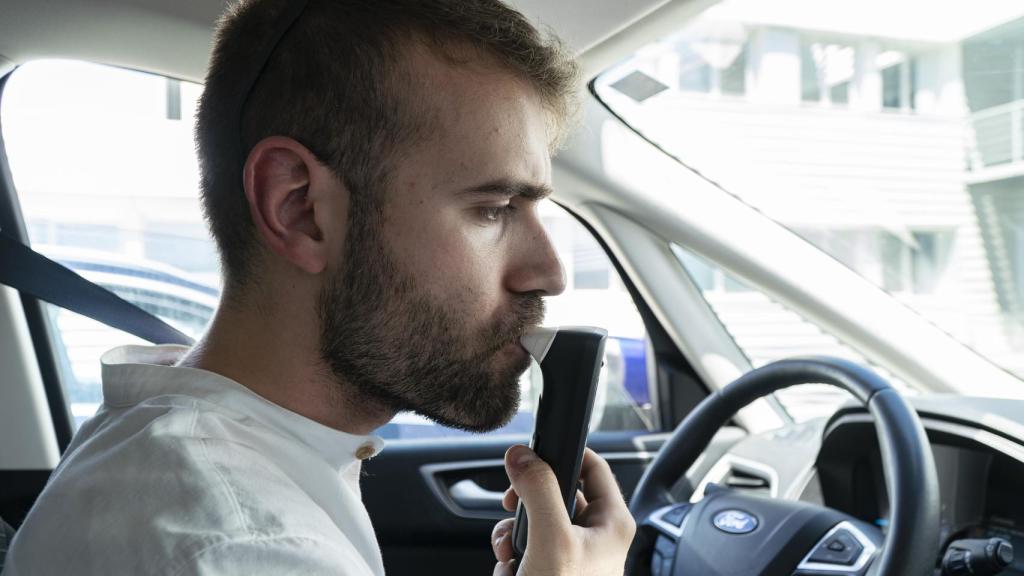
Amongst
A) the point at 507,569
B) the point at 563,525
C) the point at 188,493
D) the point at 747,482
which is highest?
the point at 188,493

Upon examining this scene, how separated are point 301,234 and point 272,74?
21 cm

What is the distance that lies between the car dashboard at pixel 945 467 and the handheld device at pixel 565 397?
83 centimetres

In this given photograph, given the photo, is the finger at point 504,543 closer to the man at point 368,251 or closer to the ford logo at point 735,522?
the man at point 368,251

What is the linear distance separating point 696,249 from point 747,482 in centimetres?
67

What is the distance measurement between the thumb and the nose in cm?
21

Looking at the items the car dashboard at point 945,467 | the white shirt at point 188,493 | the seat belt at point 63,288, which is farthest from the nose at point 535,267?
the seat belt at point 63,288

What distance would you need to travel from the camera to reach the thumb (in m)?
0.95

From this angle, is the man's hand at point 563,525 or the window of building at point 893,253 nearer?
the man's hand at point 563,525

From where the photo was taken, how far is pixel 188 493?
0.76 metres

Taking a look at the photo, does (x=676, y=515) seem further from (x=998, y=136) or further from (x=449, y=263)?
(x=998, y=136)

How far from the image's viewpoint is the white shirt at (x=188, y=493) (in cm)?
72

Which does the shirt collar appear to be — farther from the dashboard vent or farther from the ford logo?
the dashboard vent

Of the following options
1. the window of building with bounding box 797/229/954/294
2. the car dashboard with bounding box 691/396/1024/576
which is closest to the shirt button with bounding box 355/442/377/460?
the car dashboard with bounding box 691/396/1024/576

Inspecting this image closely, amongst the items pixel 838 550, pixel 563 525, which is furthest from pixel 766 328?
pixel 563 525
